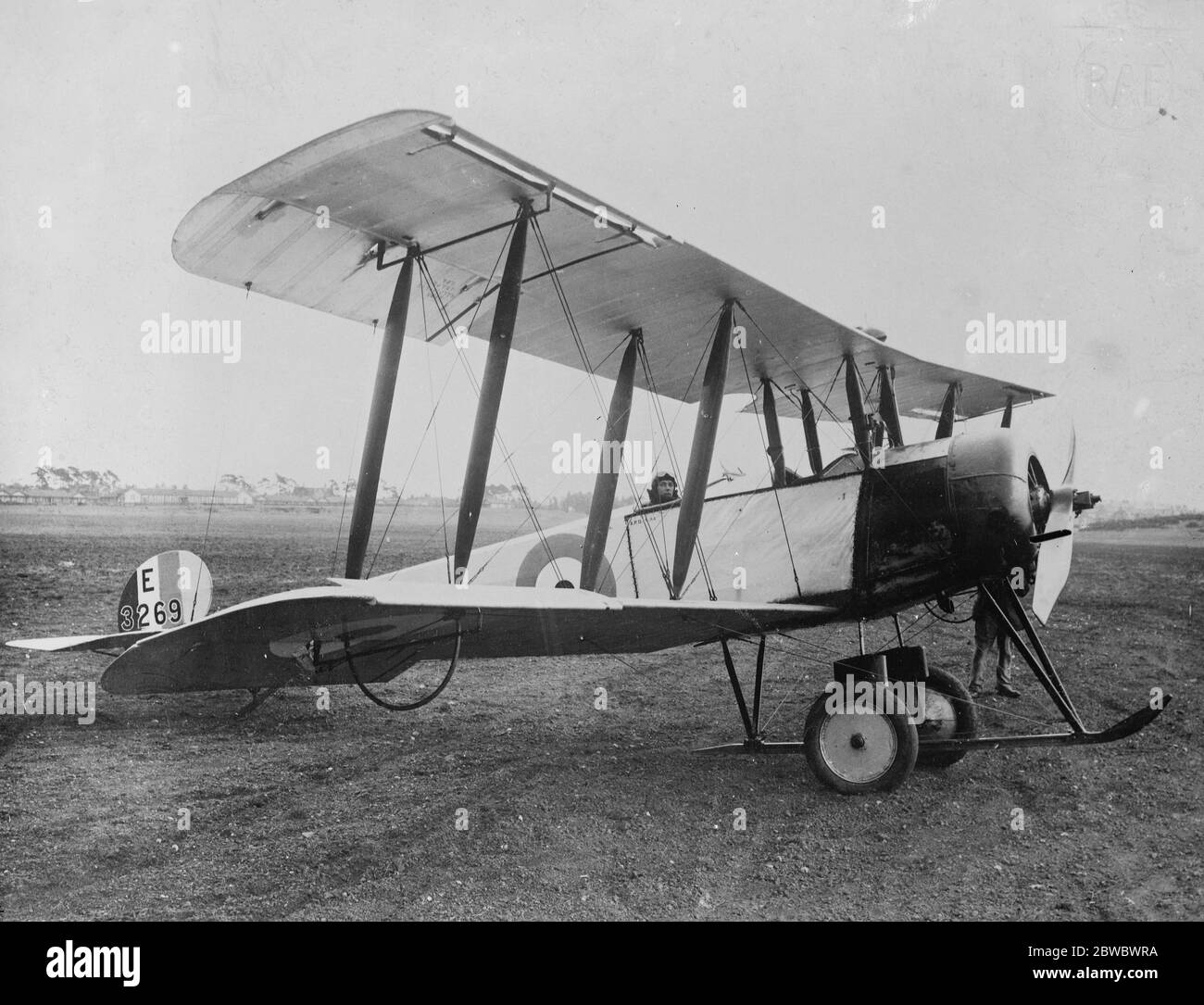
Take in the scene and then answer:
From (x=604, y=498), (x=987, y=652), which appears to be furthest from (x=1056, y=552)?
(x=604, y=498)

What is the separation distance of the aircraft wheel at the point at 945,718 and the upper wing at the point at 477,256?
7.47ft

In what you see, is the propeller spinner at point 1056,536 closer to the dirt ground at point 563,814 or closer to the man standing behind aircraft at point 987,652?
the dirt ground at point 563,814

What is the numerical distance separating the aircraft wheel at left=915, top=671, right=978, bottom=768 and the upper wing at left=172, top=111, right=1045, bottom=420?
2.28m

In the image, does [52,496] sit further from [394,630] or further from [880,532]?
[880,532]

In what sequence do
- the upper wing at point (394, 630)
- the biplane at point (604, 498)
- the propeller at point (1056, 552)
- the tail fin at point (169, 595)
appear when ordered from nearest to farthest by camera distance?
1. the upper wing at point (394, 630)
2. the biplane at point (604, 498)
3. the propeller at point (1056, 552)
4. the tail fin at point (169, 595)

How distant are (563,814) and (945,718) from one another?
98.1 inches

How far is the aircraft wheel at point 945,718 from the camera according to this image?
5.05 m

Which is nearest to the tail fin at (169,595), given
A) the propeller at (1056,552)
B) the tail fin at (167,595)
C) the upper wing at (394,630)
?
the tail fin at (167,595)

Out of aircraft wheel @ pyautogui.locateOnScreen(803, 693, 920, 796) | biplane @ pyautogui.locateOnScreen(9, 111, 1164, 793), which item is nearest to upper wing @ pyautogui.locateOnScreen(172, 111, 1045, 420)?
biplane @ pyautogui.locateOnScreen(9, 111, 1164, 793)

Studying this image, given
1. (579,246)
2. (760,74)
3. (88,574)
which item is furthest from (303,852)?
(88,574)

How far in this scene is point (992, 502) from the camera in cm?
422

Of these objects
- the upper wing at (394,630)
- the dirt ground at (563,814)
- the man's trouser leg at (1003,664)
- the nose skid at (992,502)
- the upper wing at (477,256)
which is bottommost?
the dirt ground at (563,814)
